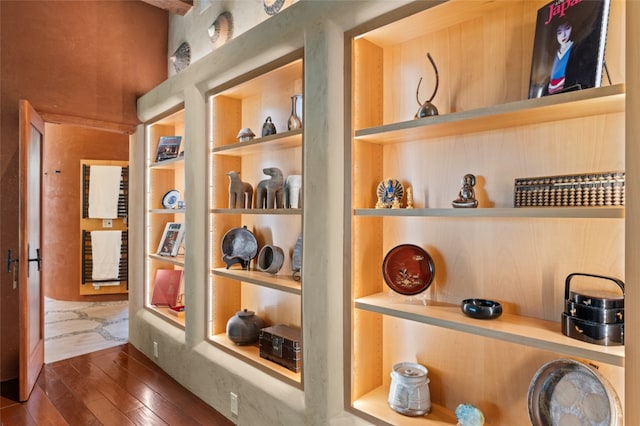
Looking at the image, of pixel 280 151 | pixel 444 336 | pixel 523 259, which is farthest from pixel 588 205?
pixel 280 151

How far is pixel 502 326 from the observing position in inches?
57.2

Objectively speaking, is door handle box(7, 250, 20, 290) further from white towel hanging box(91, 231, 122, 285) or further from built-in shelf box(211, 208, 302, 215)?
white towel hanging box(91, 231, 122, 285)

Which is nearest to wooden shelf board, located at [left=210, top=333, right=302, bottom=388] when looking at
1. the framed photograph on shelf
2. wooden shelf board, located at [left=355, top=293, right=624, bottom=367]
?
wooden shelf board, located at [left=355, top=293, right=624, bottom=367]

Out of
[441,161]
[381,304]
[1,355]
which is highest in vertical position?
[441,161]

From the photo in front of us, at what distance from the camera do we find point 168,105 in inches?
128

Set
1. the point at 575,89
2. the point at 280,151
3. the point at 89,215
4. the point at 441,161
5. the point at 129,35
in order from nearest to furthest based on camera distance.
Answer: the point at 575,89 < the point at 441,161 < the point at 280,151 < the point at 129,35 < the point at 89,215

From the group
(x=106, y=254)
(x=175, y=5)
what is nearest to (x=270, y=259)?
(x=175, y=5)

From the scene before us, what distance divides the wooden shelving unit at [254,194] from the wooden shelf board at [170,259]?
0.53 meters

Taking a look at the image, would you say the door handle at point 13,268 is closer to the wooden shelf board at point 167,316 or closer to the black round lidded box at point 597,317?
the wooden shelf board at point 167,316

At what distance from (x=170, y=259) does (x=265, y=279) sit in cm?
133

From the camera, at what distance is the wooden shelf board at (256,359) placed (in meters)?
2.15

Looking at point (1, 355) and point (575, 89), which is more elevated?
point (575, 89)

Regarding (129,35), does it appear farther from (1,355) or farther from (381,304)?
(381,304)

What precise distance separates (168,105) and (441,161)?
2476mm
